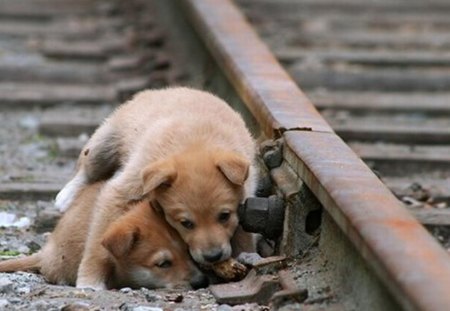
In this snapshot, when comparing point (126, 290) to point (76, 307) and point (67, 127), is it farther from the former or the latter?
point (67, 127)

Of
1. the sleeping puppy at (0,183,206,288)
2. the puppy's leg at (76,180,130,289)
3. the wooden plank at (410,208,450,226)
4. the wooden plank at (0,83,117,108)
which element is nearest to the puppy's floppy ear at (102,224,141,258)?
the sleeping puppy at (0,183,206,288)

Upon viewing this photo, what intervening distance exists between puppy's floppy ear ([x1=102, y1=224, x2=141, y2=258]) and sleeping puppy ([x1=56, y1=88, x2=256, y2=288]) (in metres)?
0.16

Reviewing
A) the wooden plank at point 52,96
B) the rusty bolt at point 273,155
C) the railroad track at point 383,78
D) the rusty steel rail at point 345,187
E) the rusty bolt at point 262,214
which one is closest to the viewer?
the rusty steel rail at point 345,187

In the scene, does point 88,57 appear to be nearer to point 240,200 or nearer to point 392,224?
point 240,200

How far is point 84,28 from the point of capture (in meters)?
11.7

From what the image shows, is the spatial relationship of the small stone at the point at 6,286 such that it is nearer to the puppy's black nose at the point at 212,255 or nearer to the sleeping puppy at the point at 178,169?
the sleeping puppy at the point at 178,169

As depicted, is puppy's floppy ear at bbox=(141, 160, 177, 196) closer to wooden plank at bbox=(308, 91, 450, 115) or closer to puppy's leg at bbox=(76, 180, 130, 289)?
puppy's leg at bbox=(76, 180, 130, 289)

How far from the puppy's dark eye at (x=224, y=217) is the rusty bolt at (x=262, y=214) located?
66 mm

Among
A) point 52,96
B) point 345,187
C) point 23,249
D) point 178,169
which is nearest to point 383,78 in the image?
point 52,96

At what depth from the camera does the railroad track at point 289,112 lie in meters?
4.66

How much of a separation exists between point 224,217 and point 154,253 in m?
0.30

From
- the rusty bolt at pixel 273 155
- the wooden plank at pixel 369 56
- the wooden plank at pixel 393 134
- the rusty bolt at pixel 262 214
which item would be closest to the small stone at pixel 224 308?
the rusty bolt at pixel 262 214

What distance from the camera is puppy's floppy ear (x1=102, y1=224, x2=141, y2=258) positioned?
17.2ft

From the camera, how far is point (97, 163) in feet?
21.5
